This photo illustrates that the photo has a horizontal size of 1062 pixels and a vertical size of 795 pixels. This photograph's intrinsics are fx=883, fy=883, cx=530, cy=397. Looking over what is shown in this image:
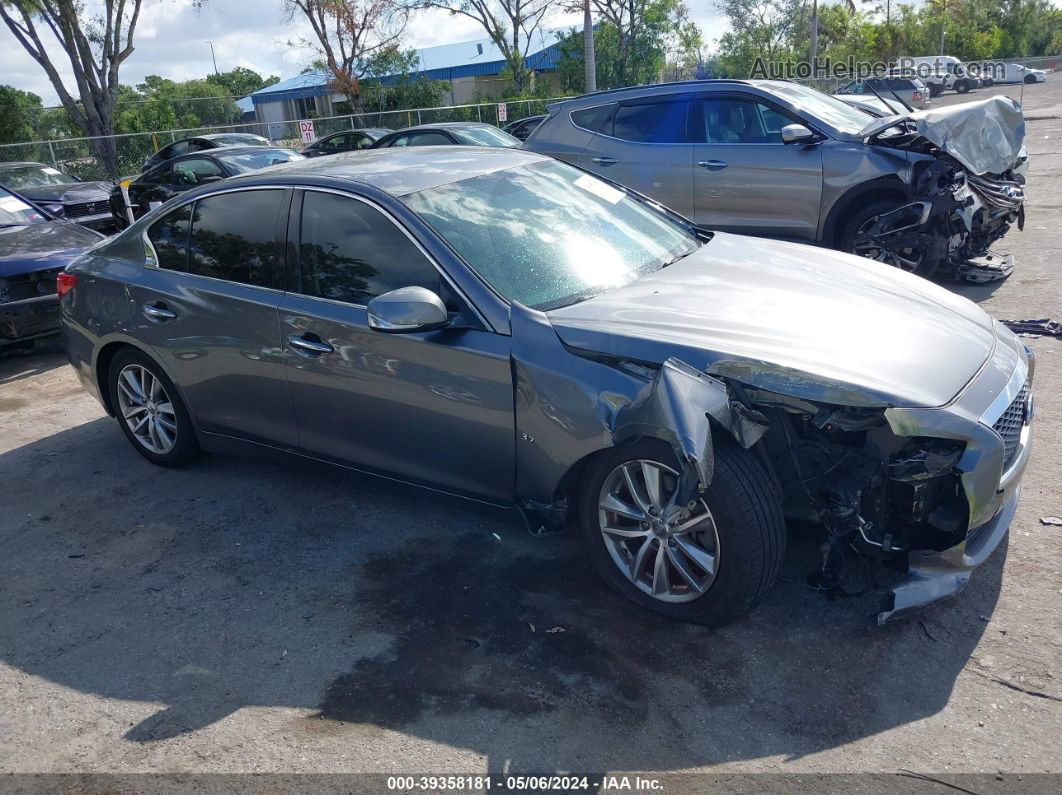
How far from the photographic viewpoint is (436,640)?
3.51 metres

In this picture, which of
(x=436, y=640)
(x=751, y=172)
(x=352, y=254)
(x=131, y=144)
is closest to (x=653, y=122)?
(x=751, y=172)

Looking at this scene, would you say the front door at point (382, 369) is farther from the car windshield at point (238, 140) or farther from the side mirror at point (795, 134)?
the car windshield at point (238, 140)

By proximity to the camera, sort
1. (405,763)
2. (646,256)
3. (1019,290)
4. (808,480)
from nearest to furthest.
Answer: (405,763), (808,480), (646,256), (1019,290)

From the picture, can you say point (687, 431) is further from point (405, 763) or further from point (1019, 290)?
point (1019, 290)

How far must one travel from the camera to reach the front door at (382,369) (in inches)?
146

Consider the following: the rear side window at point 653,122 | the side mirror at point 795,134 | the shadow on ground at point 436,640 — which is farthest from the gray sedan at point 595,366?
the rear side window at point 653,122

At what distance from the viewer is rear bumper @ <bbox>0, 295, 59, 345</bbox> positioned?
762cm

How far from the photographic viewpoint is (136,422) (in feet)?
17.6

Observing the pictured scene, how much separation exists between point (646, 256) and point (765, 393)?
134cm

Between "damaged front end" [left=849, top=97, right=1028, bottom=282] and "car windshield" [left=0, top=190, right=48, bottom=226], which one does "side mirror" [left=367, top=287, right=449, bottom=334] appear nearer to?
"damaged front end" [left=849, top=97, right=1028, bottom=282]

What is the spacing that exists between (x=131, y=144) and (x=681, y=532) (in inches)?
944

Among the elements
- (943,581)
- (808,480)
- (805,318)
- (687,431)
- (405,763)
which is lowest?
(405,763)

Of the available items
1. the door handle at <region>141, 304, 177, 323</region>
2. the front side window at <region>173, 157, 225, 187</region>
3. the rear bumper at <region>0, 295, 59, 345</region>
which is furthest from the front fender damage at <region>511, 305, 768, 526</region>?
the front side window at <region>173, 157, 225, 187</region>

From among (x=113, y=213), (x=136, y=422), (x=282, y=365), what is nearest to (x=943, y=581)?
(x=282, y=365)
